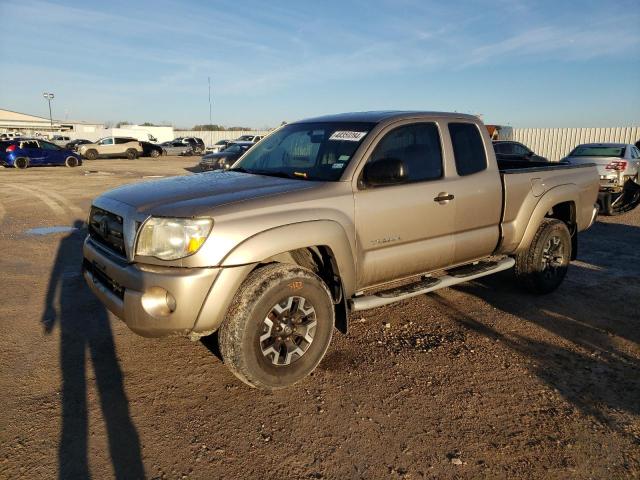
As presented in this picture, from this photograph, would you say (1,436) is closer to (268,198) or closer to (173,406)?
(173,406)

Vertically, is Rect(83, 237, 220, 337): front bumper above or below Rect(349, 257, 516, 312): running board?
above

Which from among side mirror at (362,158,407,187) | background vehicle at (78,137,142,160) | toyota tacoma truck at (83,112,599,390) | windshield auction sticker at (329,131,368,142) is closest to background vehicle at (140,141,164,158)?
background vehicle at (78,137,142,160)

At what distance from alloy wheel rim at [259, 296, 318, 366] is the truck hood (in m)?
0.78

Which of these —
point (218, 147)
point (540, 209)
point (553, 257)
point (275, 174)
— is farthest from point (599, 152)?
point (218, 147)

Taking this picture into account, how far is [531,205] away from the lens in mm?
4805

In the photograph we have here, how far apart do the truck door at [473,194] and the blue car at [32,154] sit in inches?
1002

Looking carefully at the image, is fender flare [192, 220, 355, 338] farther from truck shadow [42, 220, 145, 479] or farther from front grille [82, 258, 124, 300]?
truck shadow [42, 220, 145, 479]

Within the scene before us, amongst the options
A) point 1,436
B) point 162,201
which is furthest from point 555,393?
point 1,436

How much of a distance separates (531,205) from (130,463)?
418 cm

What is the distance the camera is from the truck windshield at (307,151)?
12.3 ft

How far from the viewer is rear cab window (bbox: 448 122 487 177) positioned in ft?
14.1

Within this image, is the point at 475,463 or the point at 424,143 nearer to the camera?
the point at 475,463

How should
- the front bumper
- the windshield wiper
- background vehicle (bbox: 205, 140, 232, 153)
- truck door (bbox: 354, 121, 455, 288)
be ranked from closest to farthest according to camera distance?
the front bumper < truck door (bbox: 354, 121, 455, 288) < the windshield wiper < background vehicle (bbox: 205, 140, 232, 153)

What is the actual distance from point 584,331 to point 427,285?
61.5 inches
